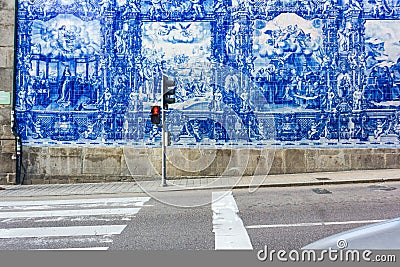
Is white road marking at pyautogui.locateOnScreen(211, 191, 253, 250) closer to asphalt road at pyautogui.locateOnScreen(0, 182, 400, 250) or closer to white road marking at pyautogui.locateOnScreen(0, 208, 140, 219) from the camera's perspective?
asphalt road at pyautogui.locateOnScreen(0, 182, 400, 250)

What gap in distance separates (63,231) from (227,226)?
2.68m

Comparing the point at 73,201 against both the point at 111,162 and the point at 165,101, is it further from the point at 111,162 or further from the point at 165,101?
the point at 111,162

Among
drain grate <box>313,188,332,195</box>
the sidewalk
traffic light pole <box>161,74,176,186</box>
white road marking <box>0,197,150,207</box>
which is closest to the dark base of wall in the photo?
the sidewalk

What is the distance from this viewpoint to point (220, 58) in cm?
1579

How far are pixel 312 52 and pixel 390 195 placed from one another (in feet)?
22.3

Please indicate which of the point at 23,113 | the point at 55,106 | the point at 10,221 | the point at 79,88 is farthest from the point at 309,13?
the point at 10,221

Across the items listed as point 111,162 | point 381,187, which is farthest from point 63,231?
point 381,187

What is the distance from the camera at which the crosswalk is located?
21.1ft

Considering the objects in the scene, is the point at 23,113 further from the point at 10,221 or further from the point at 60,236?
the point at 60,236

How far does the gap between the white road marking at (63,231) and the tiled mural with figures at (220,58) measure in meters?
8.04

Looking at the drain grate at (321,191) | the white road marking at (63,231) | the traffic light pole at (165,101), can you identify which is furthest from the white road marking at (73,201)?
the drain grate at (321,191)

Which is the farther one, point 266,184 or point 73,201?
point 266,184

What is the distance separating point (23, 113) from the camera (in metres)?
15.5

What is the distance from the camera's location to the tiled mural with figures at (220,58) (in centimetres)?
1559
